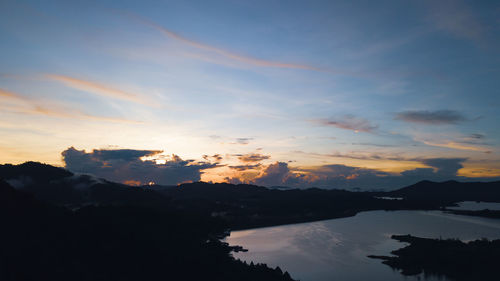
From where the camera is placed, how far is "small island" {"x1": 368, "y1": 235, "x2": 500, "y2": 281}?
185 feet

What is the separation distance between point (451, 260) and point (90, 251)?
6533cm

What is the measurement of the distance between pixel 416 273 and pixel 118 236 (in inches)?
2113

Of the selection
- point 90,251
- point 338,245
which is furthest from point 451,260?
point 90,251

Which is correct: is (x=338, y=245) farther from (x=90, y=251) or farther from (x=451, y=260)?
(x=90, y=251)

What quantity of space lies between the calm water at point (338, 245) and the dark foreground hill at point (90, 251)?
14536 millimetres

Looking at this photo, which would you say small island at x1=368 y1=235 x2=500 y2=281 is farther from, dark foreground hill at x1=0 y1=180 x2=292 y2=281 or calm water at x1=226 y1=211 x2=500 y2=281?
dark foreground hill at x1=0 y1=180 x2=292 y2=281

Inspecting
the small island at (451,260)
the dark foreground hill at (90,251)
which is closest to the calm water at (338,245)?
the small island at (451,260)

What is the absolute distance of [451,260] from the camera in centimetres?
6319

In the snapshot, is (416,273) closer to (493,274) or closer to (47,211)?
(493,274)

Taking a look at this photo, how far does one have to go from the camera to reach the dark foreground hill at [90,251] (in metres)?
34.8

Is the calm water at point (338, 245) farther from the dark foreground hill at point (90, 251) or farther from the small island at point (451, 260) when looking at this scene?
the dark foreground hill at point (90, 251)

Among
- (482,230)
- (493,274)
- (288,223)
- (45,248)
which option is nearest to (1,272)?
(45,248)

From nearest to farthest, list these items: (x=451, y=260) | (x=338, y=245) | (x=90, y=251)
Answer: (x=90, y=251), (x=451, y=260), (x=338, y=245)

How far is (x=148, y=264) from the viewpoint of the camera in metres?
45.7
